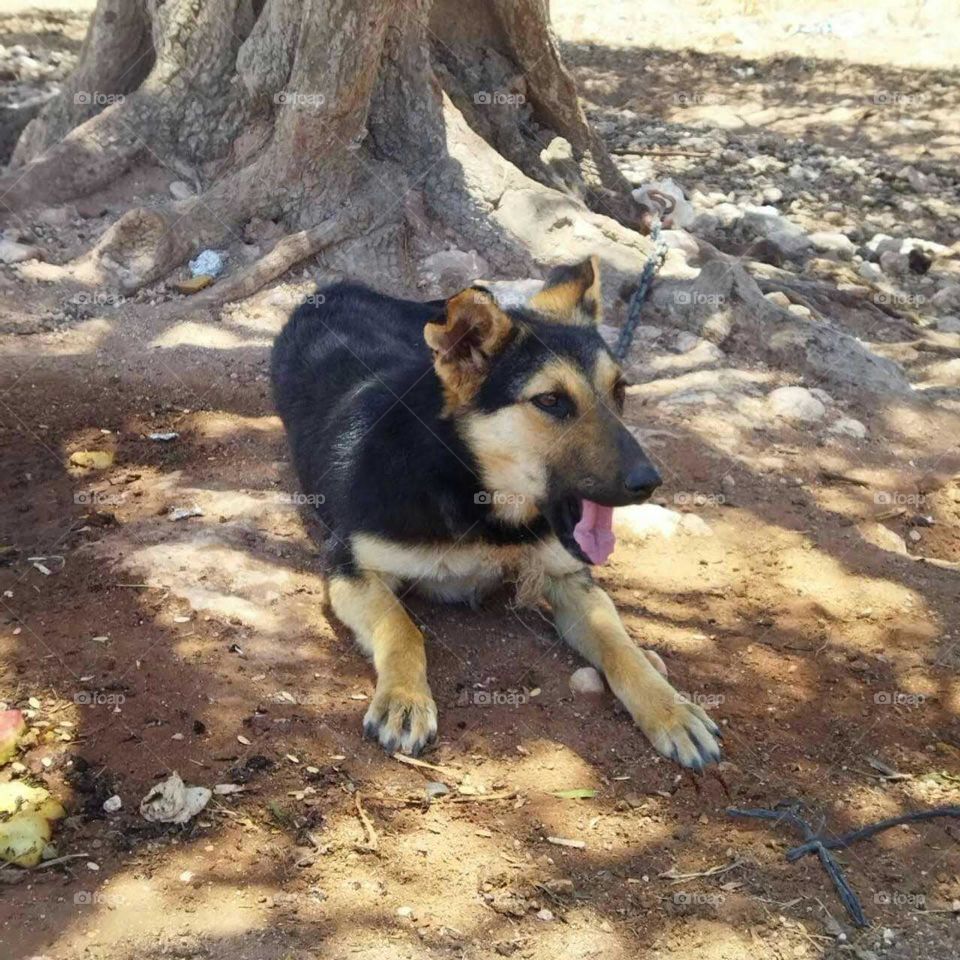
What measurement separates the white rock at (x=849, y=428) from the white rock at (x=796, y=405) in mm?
118

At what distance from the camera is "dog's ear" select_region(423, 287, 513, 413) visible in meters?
4.09

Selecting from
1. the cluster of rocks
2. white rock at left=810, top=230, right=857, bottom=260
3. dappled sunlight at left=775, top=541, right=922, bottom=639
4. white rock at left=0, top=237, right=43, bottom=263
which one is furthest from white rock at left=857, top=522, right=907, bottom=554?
the cluster of rocks

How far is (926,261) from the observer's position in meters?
9.95

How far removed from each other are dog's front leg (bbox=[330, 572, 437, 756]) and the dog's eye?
1049mm

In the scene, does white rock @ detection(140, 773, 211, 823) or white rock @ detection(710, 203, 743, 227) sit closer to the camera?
white rock @ detection(140, 773, 211, 823)

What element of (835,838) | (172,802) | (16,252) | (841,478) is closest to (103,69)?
(16,252)

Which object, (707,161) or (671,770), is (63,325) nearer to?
(671,770)

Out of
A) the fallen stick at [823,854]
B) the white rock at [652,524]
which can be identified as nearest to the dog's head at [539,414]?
the fallen stick at [823,854]

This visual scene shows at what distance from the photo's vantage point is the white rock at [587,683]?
4366mm

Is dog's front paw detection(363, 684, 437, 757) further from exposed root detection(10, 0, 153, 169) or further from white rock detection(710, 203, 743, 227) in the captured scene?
white rock detection(710, 203, 743, 227)

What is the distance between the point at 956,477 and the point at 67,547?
5012 millimetres

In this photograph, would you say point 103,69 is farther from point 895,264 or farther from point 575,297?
point 895,264

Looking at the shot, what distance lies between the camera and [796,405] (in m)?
7.07

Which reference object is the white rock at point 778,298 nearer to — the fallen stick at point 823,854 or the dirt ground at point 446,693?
the dirt ground at point 446,693
